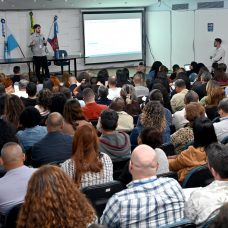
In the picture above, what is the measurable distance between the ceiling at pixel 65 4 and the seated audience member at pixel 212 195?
38.0ft

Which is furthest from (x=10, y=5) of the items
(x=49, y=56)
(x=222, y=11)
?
(x=222, y=11)

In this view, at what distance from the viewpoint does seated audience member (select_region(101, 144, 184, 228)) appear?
2.42m

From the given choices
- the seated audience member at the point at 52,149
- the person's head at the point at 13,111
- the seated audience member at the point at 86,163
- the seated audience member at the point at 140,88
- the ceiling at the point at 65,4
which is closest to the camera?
the seated audience member at the point at 86,163

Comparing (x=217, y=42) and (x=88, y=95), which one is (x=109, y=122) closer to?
(x=88, y=95)

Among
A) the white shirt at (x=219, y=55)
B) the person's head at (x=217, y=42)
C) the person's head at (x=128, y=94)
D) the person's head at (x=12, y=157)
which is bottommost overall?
the person's head at (x=12, y=157)

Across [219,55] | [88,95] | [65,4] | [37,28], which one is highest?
[65,4]

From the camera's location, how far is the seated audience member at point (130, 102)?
6359mm

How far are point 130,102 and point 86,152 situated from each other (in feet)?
10.1

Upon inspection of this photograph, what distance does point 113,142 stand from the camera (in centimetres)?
426

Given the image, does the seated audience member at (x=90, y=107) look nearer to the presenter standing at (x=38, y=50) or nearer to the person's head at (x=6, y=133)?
the person's head at (x=6, y=133)

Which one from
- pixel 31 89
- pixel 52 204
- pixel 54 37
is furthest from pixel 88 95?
pixel 54 37

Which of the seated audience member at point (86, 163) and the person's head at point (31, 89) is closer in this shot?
the seated audience member at point (86, 163)

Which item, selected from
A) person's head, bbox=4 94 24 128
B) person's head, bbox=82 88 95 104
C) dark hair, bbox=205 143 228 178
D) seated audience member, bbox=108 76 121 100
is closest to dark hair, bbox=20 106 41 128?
person's head, bbox=4 94 24 128

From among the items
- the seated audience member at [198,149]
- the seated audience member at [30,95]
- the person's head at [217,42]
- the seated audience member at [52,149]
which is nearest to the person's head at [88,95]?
the seated audience member at [30,95]
